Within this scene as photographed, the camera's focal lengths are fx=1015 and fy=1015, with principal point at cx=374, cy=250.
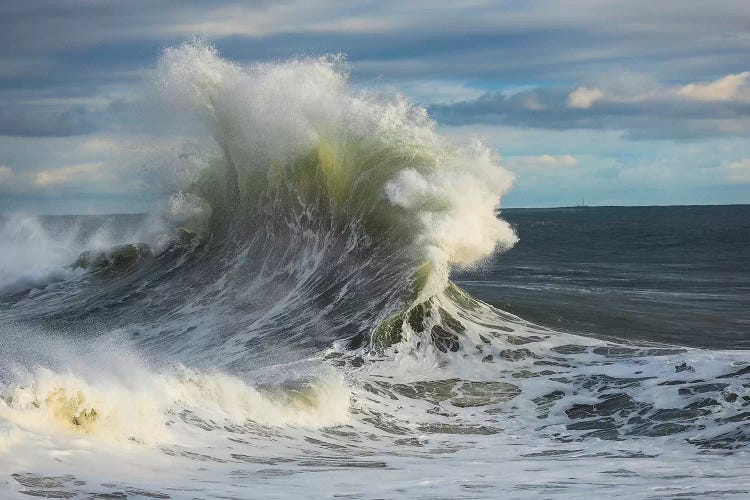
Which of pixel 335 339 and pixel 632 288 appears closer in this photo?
pixel 335 339

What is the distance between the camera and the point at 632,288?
28578 mm

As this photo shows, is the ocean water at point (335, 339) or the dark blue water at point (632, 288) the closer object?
the ocean water at point (335, 339)

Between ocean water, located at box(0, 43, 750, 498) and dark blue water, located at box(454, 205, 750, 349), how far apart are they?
172 millimetres

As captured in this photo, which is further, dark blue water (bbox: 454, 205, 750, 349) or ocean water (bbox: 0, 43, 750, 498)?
dark blue water (bbox: 454, 205, 750, 349)

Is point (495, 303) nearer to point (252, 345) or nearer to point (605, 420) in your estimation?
point (252, 345)

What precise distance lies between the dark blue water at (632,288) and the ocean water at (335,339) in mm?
172

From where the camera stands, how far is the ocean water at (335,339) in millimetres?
9938

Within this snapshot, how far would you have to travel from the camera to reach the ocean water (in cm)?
994

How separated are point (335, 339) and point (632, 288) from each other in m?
14.0

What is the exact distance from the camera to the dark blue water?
20312 millimetres

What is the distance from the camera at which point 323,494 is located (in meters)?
9.05

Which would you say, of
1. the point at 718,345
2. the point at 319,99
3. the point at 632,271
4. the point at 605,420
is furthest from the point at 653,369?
the point at 632,271

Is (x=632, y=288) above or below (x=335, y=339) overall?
above

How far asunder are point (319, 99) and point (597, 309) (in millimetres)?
7847
